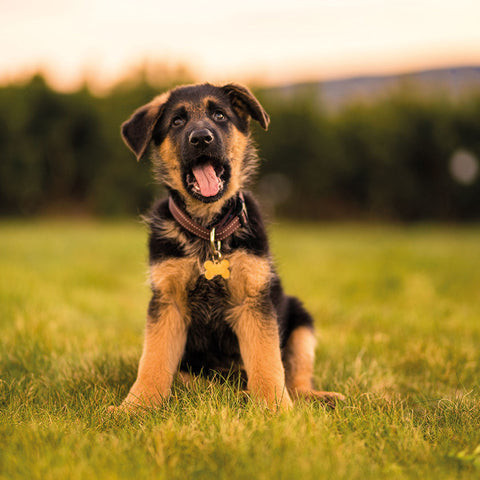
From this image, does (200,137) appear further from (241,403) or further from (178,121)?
(241,403)

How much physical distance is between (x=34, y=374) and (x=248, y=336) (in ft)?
5.90

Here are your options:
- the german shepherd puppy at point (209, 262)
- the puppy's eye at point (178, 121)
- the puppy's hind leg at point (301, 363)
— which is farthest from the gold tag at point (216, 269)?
the puppy's eye at point (178, 121)

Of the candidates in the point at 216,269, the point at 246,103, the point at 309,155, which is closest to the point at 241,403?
the point at 216,269

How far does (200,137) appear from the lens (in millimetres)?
3688

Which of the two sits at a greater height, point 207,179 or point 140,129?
point 140,129

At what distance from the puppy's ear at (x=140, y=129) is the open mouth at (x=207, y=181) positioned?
44cm

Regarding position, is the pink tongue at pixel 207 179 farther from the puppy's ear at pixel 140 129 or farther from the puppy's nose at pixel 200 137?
the puppy's ear at pixel 140 129

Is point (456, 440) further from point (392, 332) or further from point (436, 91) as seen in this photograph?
point (436, 91)

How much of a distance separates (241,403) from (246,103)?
2.24 meters

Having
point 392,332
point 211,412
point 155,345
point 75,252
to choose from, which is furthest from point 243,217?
point 75,252

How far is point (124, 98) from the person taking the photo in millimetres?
32750

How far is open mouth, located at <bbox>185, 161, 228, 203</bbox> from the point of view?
12.4 feet

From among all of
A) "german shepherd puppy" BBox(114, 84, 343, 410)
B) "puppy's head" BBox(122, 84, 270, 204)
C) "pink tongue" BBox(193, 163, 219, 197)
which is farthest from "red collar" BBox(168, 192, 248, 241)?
"pink tongue" BBox(193, 163, 219, 197)

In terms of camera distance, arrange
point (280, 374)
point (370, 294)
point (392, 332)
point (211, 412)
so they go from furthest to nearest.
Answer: point (370, 294) → point (392, 332) → point (280, 374) → point (211, 412)
